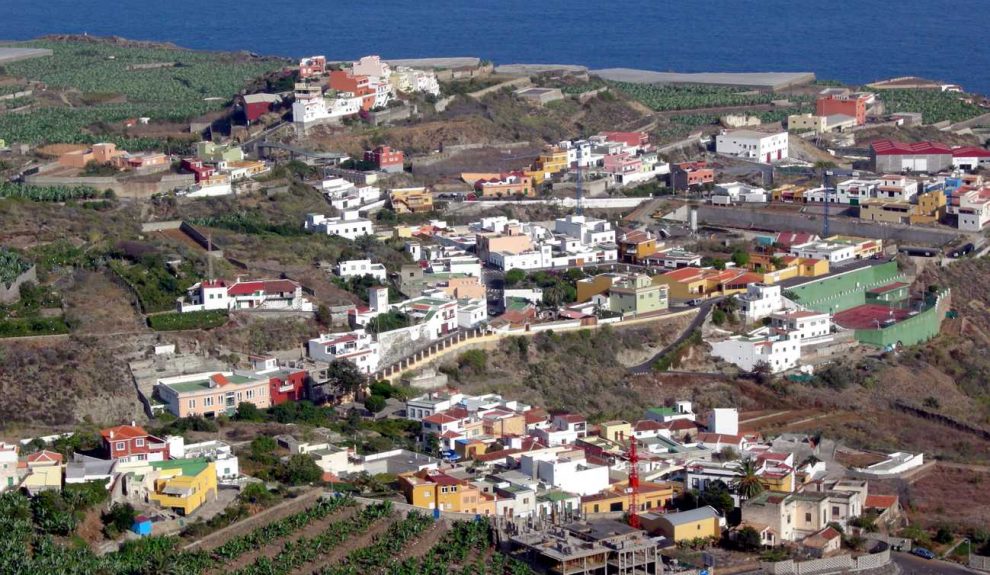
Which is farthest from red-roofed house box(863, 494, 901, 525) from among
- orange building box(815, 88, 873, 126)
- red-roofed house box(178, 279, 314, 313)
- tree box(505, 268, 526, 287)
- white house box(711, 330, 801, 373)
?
orange building box(815, 88, 873, 126)

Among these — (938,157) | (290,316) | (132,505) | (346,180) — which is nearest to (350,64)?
(346,180)

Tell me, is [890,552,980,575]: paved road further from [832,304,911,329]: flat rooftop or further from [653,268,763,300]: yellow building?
[653,268,763,300]: yellow building

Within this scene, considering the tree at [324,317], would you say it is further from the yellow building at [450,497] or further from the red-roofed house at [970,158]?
the red-roofed house at [970,158]

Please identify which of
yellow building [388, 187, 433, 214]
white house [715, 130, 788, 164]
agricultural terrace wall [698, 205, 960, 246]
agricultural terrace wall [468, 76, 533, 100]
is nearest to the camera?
agricultural terrace wall [698, 205, 960, 246]

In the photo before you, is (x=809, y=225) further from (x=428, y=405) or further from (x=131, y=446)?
(x=131, y=446)

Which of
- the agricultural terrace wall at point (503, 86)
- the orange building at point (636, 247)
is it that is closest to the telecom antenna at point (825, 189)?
the orange building at point (636, 247)

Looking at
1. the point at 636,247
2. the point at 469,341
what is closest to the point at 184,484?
the point at 469,341

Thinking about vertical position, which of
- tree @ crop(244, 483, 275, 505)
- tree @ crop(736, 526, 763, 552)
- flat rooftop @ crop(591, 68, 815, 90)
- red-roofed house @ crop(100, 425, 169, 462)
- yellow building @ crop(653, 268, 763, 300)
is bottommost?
flat rooftop @ crop(591, 68, 815, 90)
